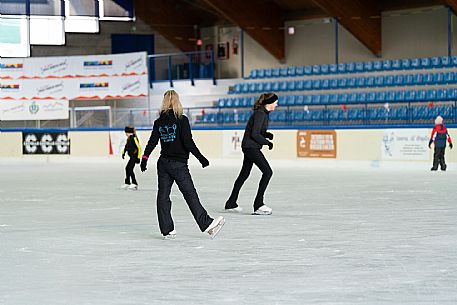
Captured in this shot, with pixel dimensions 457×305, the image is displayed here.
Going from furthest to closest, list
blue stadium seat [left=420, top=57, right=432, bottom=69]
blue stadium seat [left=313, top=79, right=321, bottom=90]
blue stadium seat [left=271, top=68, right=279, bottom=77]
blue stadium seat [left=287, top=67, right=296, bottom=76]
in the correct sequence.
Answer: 1. blue stadium seat [left=271, top=68, right=279, bottom=77]
2. blue stadium seat [left=287, top=67, right=296, bottom=76]
3. blue stadium seat [left=313, top=79, right=321, bottom=90]
4. blue stadium seat [left=420, top=57, right=432, bottom=69]

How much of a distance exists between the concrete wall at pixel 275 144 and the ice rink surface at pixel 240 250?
781cm

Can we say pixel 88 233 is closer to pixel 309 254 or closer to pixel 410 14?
pixel 309 254

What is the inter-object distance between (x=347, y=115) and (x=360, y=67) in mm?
3454

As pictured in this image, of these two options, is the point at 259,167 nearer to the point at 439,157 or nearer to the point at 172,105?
the point at 172,105

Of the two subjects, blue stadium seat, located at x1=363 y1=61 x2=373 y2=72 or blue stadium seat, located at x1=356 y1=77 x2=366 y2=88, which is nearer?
blue stadium seat, located at x1=356 y1=77 x2=366 y2=88

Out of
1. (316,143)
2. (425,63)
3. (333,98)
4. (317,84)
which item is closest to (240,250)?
(316,143)

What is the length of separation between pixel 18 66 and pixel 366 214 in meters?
24.4

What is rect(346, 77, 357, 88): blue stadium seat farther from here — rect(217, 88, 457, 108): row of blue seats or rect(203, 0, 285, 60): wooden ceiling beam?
rect(203, 0, 285, 60): wooden ceiling beam

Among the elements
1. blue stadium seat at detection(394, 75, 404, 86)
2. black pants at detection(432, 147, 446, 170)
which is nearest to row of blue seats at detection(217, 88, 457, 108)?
blue stadium seat at detection(394, 75, 404, 86)

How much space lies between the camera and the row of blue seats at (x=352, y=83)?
1143 inches

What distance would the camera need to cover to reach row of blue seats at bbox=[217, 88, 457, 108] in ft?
92.4

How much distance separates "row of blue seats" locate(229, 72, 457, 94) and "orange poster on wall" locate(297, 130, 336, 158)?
5816 millimetres

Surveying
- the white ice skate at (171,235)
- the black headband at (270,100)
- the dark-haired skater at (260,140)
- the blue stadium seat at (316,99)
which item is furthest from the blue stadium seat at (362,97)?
the white ice skate at (171,235)

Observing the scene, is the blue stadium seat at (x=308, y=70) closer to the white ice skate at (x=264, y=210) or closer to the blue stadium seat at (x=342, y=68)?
the blue stadium seat at (x=342, y=68)
